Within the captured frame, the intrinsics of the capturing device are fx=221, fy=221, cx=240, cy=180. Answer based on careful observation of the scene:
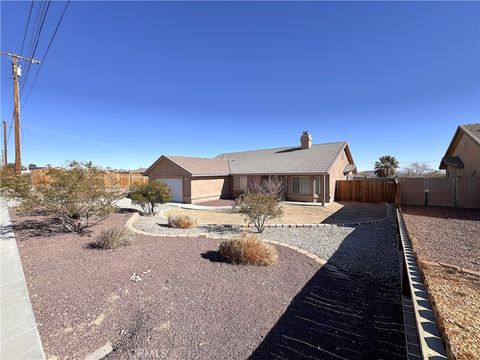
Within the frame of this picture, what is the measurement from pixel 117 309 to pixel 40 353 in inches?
37.1

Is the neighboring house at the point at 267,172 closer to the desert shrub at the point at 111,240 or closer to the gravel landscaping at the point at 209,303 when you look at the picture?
the gravel landscaping at the point at 209,303

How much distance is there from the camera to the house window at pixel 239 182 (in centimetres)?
2144

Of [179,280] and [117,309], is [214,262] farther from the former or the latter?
[117,309]

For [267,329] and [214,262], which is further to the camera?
[214,262]

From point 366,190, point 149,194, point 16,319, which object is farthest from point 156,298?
point 366,190

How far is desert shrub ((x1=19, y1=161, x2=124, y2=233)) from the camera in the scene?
22.5ft

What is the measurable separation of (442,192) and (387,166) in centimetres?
1858

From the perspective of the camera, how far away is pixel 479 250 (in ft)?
20.2

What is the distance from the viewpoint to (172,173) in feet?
65.9

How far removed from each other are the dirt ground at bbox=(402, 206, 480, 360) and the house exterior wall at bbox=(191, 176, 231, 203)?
14.6 metres

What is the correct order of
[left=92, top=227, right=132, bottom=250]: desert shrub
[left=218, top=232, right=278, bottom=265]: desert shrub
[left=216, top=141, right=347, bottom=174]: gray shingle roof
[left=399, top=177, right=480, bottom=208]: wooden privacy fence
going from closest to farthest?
1. [left=218, top=232, right=278, bottom=265]: desert shrub
2. [left=92, top=227, right=132, bottom=250]: desert shrub
3. [left=399, top=177, right=480, bottom=208]: wooden privacy fence
4. [left=216, top=141, right=347, bottom=174]: gray shingle roof

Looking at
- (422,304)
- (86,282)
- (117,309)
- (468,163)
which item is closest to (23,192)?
(86,282)

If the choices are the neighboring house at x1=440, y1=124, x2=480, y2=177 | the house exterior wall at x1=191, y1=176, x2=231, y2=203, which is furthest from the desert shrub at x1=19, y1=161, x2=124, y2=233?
the neighboring house at x1=440, y1=124, x2=480, y2=177

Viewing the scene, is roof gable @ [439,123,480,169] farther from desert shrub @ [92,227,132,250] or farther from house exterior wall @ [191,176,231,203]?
desert shrub @ [92,227,132,250]
